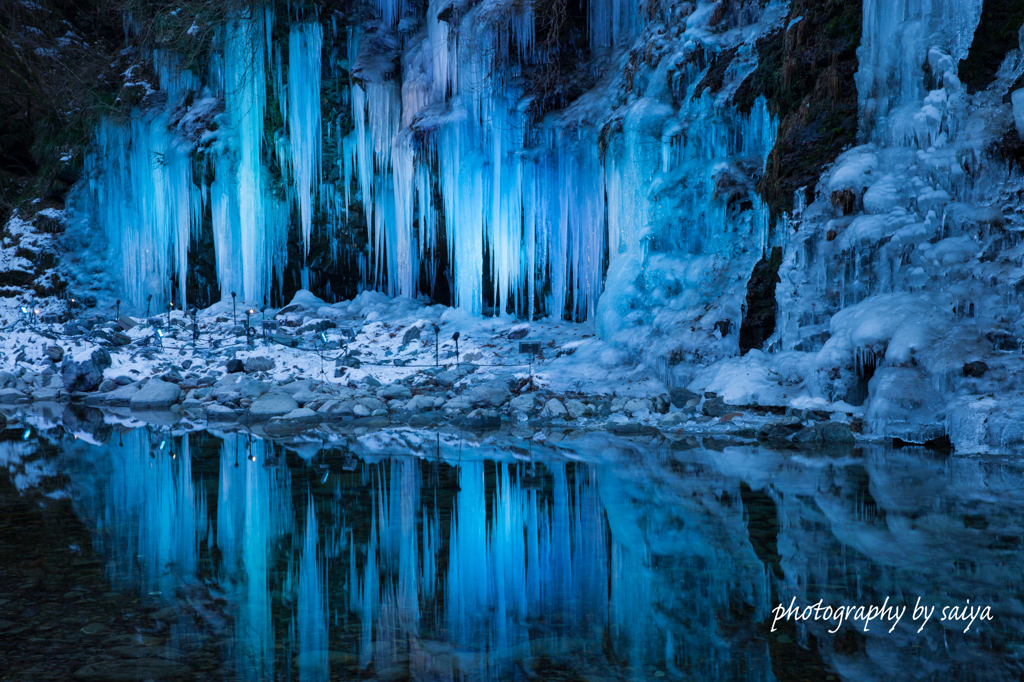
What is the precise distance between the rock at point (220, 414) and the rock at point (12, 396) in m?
4.53

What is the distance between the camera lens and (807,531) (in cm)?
414

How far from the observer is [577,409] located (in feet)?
30.8

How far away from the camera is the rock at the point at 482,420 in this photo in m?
9.14

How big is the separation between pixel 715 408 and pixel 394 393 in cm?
444

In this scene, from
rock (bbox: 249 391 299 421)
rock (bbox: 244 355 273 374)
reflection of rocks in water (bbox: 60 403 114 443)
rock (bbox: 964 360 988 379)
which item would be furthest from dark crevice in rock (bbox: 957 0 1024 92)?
rock (bbox: 244 355 273 374)

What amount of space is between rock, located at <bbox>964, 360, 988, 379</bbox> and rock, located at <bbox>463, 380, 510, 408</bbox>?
5239mm

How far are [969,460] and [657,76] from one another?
7.90 meters

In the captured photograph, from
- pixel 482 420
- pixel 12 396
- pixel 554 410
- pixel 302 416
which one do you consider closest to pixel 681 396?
pixel 554 410

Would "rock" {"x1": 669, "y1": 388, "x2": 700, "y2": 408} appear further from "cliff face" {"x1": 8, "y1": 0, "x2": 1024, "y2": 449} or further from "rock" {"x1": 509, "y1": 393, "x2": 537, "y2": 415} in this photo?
"rock" {"x1": 509, "y1": 393, "x2": 537, "y2": 415}

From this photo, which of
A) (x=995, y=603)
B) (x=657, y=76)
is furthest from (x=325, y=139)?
(x=995, y=603)

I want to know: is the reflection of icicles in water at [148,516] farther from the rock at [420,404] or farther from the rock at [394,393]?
the rock at [394,393]

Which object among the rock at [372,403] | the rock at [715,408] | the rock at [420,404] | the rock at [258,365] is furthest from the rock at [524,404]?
the rock at [258,365]

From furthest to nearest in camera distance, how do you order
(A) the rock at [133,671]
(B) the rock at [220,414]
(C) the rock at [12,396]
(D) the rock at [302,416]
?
(C) the rock at [12,396], (B) the rock at [220,414], (D) the rock at [302,416], (A) the rock at [133,671]

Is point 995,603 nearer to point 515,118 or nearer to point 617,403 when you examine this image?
point 617,403
